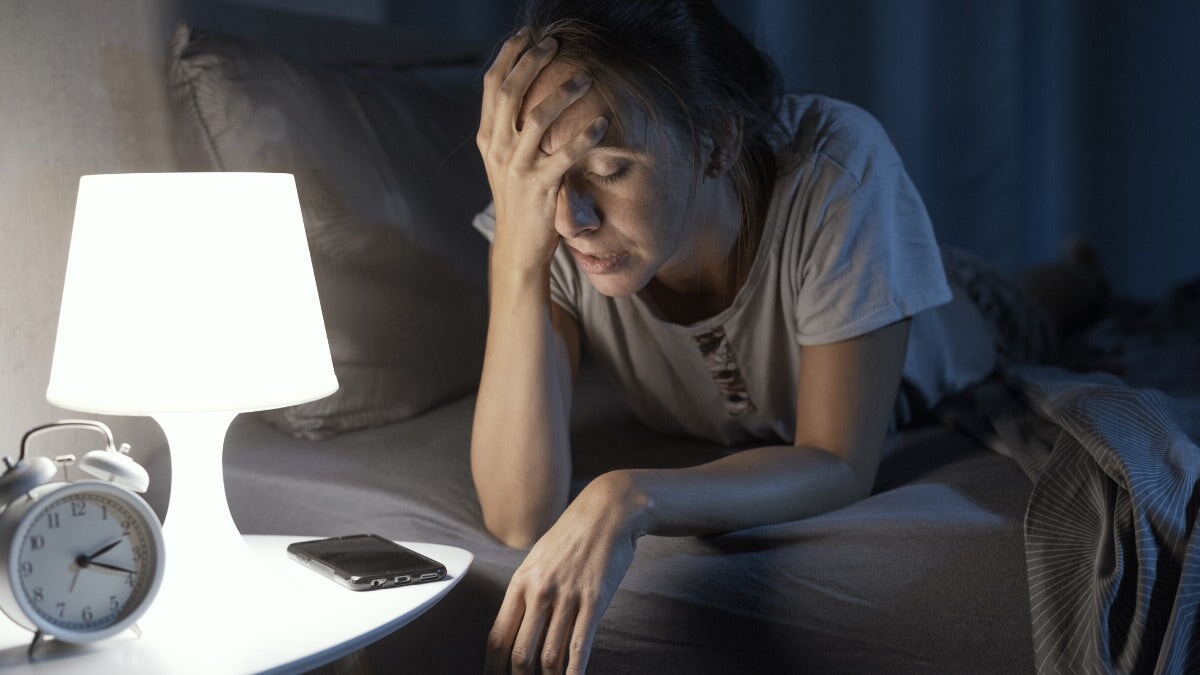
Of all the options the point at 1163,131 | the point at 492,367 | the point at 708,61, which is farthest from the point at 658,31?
the point at 1163,131

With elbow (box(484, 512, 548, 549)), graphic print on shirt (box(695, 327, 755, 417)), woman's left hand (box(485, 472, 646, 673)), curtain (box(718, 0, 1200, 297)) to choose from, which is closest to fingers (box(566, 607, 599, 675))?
woman's left hand (box(485, 472, 646, 673))

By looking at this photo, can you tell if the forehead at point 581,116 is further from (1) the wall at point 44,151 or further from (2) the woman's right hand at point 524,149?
(1) the wall at point 44,151

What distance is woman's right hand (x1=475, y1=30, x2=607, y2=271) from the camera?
3.15 feet

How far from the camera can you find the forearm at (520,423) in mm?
1056

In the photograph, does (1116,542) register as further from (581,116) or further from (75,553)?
(75,553)

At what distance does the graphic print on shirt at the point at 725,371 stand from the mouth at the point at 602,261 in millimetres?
217

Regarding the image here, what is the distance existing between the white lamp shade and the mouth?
1.03 ft

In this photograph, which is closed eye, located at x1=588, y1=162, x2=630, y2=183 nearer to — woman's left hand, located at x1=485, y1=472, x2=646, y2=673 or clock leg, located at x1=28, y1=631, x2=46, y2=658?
woman's left hand, located at x1=485, y1=472, x2=646, y2=673

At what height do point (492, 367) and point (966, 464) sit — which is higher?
point (492, 367)

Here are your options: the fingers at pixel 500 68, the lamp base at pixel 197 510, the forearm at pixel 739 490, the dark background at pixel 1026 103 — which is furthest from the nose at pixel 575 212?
the dark background at pixel 1026 103

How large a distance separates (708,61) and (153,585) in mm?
666

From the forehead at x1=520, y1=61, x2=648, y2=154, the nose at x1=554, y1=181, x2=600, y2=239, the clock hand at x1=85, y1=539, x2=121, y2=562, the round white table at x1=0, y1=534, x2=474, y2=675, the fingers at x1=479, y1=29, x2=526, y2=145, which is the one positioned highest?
the fingers at x1=479, y1=29, x2=526, y2=145

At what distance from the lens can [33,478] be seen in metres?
0.72

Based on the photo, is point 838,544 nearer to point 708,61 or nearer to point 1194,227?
point 708,61
